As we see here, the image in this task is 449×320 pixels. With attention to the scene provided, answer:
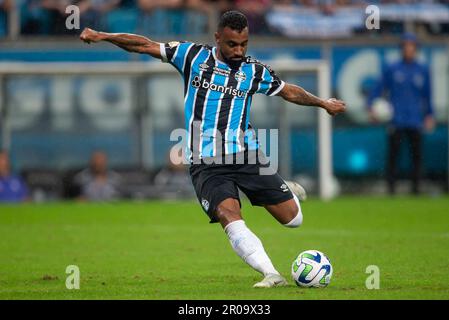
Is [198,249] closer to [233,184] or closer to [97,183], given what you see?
[233,184]

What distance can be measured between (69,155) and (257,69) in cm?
1369

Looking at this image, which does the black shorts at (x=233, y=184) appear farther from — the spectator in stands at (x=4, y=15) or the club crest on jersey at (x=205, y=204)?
the spectator in stands at (x=4, y=15)

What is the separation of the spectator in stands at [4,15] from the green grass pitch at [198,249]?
4100 mm

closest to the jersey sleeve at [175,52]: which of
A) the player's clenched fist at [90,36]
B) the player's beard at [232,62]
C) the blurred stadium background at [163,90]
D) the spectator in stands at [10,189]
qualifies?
the player's beard at [232,62]

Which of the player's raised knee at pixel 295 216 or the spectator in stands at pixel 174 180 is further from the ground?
the player's raised knee at pixel 295 216

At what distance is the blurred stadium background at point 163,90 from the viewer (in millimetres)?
23172

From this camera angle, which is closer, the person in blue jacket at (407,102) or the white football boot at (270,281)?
the white football boot at (270,281)

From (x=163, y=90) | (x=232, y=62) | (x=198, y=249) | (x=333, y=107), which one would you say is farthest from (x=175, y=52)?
(x=163, y=90)

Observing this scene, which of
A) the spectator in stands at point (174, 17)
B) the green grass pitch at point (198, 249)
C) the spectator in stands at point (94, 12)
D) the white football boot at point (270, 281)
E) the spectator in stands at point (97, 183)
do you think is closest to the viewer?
the white football boot at point (270, 281)

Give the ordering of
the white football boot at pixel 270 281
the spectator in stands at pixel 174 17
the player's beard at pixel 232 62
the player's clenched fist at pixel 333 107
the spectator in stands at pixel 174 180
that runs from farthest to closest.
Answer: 1. the spectator in stands at pixel 174 17
2. the spectator in stands at pixel 174 180
3. the player's clenched fist at pixel 333 107
4. the player's beard at pixel 232 62
5. the white football boot at pixel 270 281

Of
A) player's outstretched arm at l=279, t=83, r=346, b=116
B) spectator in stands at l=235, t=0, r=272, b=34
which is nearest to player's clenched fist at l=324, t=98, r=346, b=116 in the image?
player's outstretched arm at l=279, t=83, r=346, b=116
